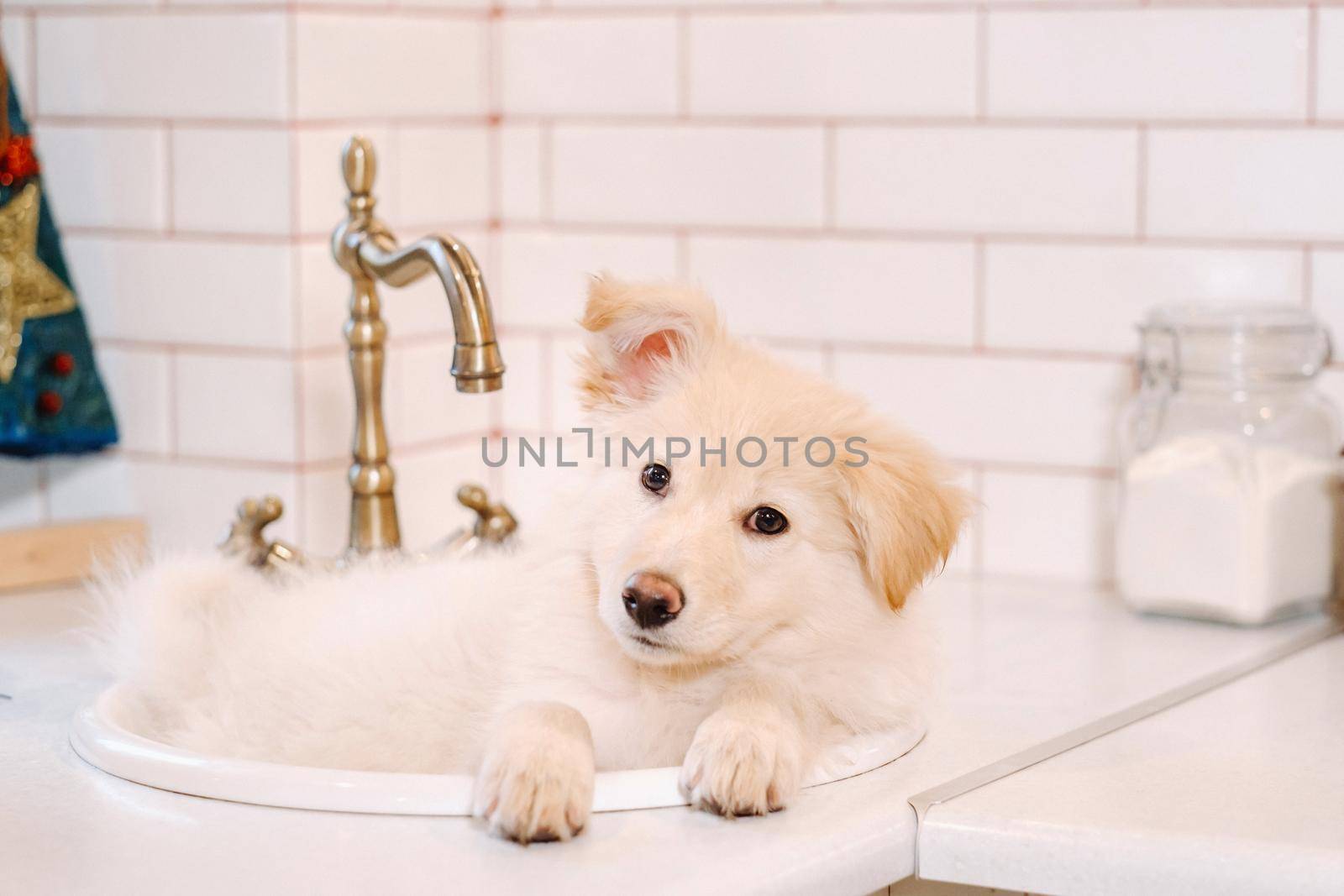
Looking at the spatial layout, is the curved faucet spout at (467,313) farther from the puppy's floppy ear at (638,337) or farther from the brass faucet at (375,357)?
the puppy's floppy ear at (638,337)

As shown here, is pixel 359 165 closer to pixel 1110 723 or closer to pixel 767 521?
pixel 767 521

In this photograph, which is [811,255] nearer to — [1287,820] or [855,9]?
[855,9]

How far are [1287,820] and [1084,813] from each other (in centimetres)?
12

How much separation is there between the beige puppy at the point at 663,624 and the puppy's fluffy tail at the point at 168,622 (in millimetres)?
50

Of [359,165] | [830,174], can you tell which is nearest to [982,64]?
[830,174]

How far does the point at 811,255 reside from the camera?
1.75 meters

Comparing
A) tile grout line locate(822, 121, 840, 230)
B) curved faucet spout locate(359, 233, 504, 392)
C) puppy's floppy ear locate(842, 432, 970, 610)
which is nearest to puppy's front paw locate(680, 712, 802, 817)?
puppy's floppy ear locate(842, 432, 970, 610)

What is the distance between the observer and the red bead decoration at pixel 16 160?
1.60m

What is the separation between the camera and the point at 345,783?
0.97 m

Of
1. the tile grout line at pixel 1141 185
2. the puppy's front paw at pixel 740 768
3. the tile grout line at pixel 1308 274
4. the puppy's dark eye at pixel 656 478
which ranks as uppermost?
the tile grout line at pixel 1141 185

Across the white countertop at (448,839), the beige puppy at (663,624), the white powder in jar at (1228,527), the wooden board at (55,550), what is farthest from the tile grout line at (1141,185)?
the wooden board at (55,550)

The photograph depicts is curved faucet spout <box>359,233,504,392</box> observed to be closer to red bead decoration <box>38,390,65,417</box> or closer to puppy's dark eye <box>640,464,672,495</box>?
puppy's dark eye <box>640,464,672,495</box>

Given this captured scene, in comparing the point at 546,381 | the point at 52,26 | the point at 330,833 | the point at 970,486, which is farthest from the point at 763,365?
the point at 52,26

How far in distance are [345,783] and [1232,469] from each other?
89 cm
